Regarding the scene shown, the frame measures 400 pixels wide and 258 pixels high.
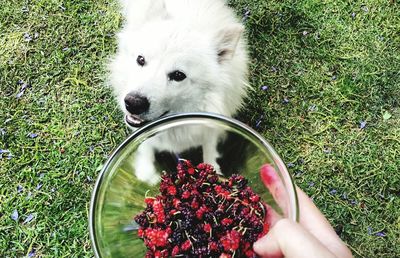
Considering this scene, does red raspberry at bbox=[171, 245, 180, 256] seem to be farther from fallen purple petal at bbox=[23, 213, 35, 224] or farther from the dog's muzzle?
fallen purple petal at bbox=[23, 213, 35, 224]

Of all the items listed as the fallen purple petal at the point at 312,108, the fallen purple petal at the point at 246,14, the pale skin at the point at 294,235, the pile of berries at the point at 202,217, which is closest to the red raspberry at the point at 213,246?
the pile of berries at the point at 202,217

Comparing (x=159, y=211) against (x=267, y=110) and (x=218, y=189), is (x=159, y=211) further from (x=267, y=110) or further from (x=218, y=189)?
(x=267, y=110)

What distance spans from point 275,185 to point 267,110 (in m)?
1.18

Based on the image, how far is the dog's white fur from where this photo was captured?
2000 millimetres

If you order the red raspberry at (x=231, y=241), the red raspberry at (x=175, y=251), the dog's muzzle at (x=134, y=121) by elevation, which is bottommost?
the dog's muzzle at (x=134, y=121)

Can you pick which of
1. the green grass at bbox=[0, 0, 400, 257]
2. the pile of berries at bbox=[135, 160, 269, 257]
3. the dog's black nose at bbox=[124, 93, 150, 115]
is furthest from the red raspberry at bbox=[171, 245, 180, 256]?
the green grass at bbox=[0, 0, 400, 257]

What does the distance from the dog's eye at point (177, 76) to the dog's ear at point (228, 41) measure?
0.19m

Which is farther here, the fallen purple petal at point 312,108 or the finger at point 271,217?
the fallen purple petal at point 312,108

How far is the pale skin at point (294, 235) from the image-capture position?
1.11 m

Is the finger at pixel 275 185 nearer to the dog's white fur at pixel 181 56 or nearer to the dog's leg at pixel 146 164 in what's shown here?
the dog's leg at pixel 146 164

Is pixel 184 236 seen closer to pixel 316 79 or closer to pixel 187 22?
pixel 187 22

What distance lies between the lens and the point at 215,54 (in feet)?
6.79

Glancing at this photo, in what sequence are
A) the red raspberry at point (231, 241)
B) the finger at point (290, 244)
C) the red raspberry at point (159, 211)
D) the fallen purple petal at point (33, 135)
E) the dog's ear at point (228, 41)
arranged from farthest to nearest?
the fallen purple petal at point (33, 135)
the dog's ear at point (228, 41)
the red raspberry at point (159, 211)
the red raspberry at point (231, 241)
the finger at point (290, 244)

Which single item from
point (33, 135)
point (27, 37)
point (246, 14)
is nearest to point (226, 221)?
point (33, 135)
